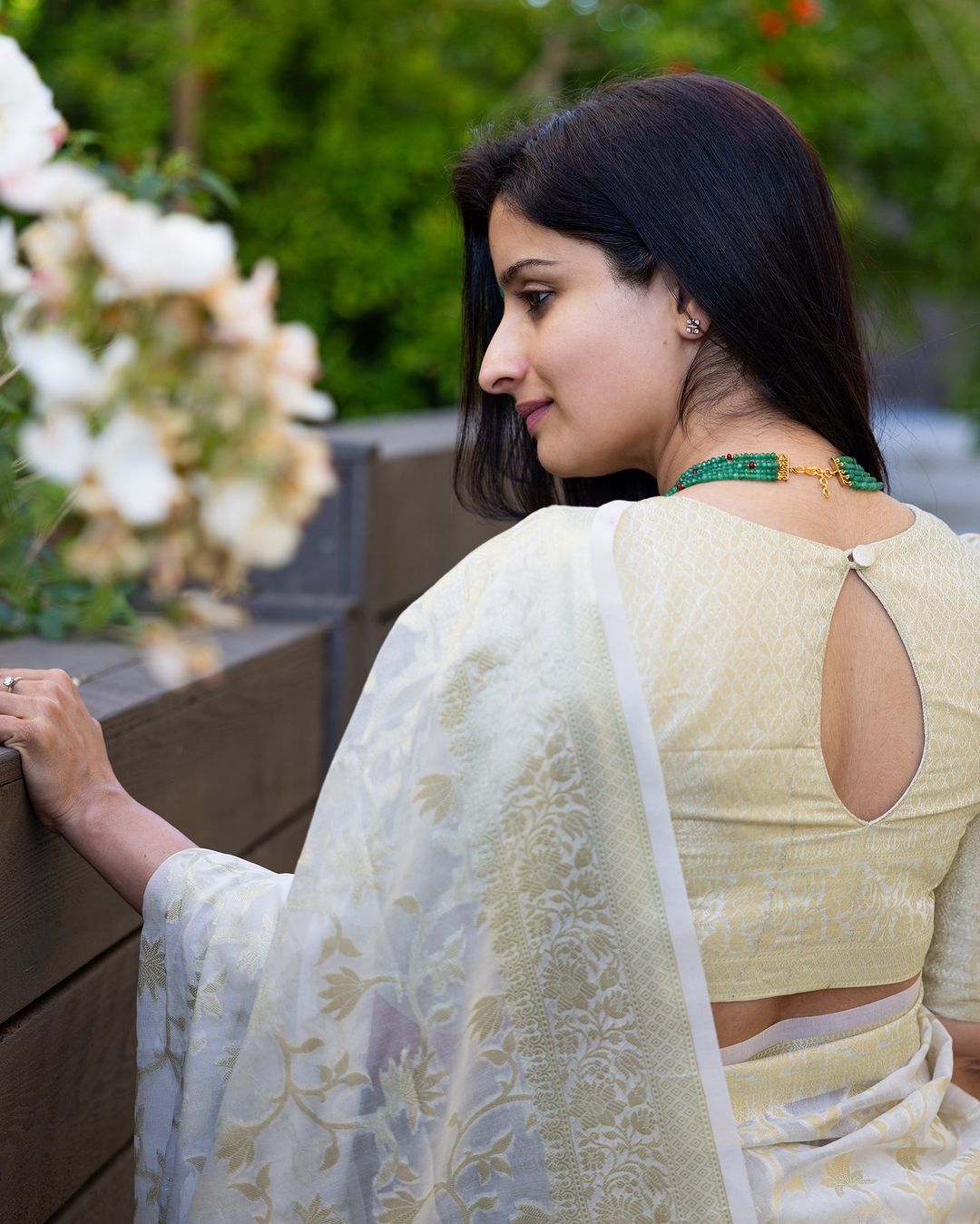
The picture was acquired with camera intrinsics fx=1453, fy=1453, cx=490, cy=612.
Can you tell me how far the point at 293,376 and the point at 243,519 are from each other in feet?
0.23

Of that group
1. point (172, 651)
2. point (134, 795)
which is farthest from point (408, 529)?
point (172, 651)

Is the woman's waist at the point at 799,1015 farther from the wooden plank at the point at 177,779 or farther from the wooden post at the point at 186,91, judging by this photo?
the wooden post at the point at 186,91

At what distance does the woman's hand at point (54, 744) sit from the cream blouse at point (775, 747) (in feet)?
1.70

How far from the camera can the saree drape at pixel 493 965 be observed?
45.3 inches

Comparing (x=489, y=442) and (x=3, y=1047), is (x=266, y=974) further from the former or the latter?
(x=489, y=442)

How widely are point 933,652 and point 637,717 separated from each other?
1.11 feet

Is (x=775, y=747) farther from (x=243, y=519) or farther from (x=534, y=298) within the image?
(x=243, y=519)

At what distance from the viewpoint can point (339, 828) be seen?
1.19 meters

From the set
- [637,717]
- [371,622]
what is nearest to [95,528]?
[637,717]

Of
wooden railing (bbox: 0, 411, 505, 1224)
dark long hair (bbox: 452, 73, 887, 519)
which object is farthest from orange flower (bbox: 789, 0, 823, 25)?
dark long hair (bbox: 452, 73, 887, 519)

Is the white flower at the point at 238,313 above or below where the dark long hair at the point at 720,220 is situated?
above

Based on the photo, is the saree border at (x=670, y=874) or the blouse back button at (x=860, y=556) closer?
the saree border at (x=670, y=874)

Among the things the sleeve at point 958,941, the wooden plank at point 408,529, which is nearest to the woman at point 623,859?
the sleeve at point 958,941

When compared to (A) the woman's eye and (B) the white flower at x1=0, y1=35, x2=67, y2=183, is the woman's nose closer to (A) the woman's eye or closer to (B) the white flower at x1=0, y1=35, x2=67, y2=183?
(A) the woman's eye
